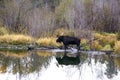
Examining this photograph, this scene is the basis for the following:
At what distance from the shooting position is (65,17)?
34344 mm

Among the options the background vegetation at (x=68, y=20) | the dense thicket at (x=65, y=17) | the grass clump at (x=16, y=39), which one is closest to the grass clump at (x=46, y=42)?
the background vegetation at (x=68, y=20)

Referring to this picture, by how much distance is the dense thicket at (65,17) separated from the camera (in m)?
30.8

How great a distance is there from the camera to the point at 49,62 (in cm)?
2088

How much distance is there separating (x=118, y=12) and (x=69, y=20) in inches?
226

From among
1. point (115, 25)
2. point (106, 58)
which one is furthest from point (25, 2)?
point (106, 58)

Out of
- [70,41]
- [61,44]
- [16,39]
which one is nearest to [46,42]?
[61,44]

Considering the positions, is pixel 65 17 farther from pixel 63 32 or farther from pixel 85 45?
pixel 85 45

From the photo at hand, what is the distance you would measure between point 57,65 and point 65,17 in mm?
14793

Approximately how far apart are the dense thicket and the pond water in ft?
19.7

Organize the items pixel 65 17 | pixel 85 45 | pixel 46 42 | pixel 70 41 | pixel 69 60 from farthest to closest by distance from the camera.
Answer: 1. pixel 65 17
2. pixel 46 42
3. pixel 85 45
4. pixel 70 41
5. pixel 69 60

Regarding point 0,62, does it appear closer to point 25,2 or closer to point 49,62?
point 49,62

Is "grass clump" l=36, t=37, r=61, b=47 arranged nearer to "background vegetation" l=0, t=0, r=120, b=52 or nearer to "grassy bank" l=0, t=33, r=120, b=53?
"grassy bank" l=0, t=33, r=120, b=53

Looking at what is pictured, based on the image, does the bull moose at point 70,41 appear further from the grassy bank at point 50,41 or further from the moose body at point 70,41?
the grassy bank at point 50,41

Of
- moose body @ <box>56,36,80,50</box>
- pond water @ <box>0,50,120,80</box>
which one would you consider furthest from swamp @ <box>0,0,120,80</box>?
moose body @ <box>56,36,80,50</box>
